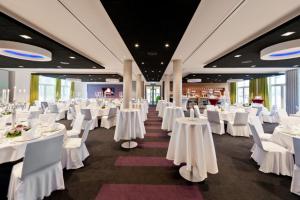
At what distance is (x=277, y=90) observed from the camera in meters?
12.8

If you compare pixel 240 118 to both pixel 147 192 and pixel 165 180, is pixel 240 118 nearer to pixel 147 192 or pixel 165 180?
pixel 165 180

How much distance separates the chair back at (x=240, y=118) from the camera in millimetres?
5379

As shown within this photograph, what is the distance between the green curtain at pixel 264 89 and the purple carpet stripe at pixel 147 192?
46.6 feet

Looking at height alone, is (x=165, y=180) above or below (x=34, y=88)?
below

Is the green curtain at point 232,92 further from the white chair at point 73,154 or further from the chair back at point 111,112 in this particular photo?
the white chair at point 73,154

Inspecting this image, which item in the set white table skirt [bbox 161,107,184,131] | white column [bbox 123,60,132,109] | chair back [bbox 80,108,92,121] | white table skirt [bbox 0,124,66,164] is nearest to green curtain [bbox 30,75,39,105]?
white column [bbox 123,60,132,109]

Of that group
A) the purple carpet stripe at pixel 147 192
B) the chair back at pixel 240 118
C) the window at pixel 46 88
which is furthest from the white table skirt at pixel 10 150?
the window at pixel 46 88

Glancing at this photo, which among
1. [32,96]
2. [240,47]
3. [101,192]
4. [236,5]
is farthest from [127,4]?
[32,96]

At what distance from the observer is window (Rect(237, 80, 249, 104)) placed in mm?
17859

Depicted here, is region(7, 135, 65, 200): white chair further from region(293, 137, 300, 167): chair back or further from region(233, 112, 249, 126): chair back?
region(233, 112, 249, 126): chair back

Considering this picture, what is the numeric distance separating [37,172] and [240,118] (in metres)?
5.68

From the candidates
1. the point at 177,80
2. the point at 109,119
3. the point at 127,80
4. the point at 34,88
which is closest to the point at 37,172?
the point at 109,119

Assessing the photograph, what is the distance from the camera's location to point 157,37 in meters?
4.05

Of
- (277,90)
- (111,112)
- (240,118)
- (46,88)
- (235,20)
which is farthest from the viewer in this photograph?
(46,88)
